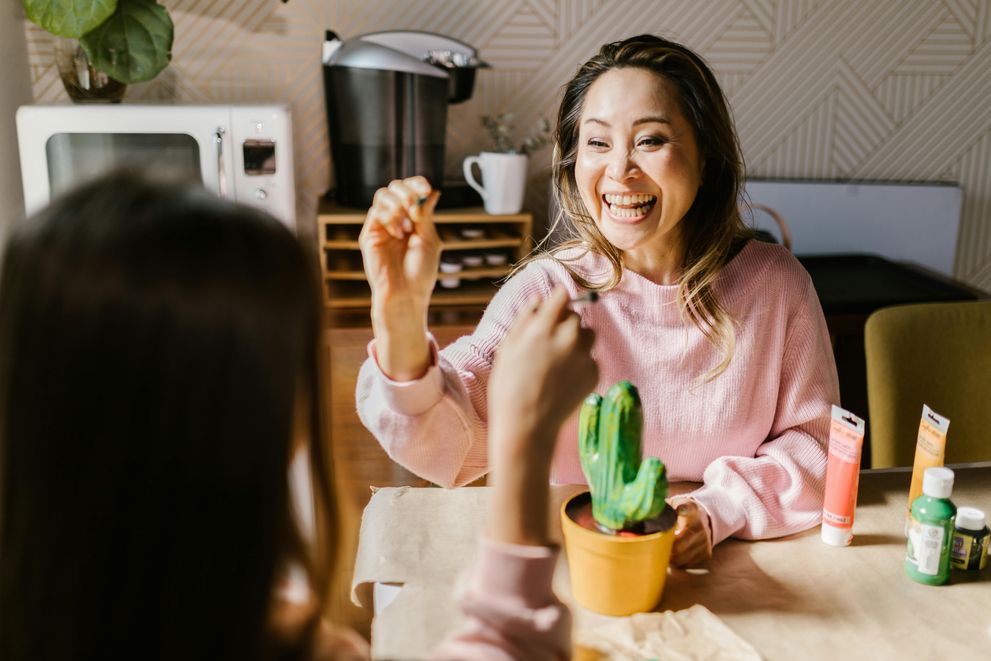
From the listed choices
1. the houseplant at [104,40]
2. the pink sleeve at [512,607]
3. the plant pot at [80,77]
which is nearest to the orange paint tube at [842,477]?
the pink sleeve at [512,607]

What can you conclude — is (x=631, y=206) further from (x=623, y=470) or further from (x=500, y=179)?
(x=500, y=179)

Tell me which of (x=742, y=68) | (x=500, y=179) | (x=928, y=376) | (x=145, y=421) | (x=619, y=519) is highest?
(x=742, y=68)

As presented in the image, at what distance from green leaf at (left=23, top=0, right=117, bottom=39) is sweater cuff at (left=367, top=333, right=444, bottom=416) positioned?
1.35m

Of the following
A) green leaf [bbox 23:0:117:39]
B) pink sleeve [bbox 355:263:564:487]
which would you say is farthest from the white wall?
pink sleeve [bbox 355:263:564:487]

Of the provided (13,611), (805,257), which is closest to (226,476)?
(13,611)

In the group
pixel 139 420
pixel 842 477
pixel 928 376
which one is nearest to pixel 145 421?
pixel 139 420

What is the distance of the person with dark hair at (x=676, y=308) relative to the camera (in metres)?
1.26

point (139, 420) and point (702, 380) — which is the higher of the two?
point (139, 420)

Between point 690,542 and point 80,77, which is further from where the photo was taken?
point 80,77

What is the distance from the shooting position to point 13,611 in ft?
2.03

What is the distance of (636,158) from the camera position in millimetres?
1308

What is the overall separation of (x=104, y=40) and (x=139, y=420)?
178cm

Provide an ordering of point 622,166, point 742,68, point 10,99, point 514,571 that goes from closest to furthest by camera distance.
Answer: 1. point 514,571
2. point 622,166
3. point 10,99
4. point 742,68

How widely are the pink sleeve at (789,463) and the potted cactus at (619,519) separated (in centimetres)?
18
